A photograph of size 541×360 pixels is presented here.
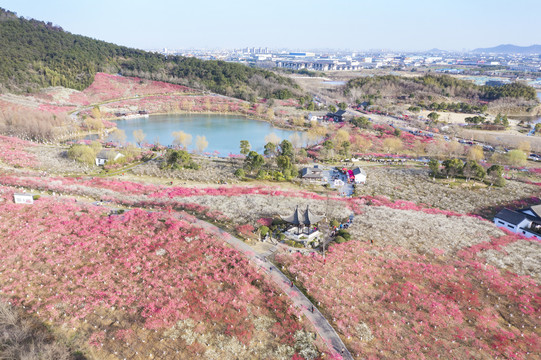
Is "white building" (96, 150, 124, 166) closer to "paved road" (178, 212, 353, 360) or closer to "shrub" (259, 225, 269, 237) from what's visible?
"paved road" (178, 212, 353, 360)

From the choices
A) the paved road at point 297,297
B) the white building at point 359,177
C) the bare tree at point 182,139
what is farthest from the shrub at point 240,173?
the bare tree at point 182,139

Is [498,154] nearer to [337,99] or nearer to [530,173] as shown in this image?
[530,173]

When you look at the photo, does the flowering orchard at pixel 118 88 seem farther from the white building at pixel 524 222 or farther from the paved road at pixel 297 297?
the white building at pixel 524 222

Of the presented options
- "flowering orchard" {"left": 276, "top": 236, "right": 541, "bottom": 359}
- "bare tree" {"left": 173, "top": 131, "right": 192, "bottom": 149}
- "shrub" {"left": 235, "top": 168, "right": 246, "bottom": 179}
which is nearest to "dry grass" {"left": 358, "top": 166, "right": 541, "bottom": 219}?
"flowering orchard" {"left": 276, "top": 236, "right": 541, "bottom": 359}

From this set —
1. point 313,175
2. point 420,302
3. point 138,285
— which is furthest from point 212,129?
point 420,302

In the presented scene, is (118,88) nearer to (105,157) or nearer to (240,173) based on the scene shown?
(105,157)

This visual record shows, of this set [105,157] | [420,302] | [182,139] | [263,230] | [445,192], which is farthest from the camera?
[182,139]

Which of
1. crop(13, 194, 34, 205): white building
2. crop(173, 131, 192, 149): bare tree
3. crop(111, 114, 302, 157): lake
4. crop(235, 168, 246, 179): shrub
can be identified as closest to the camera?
crop(13, 194, 34, 205): white building
